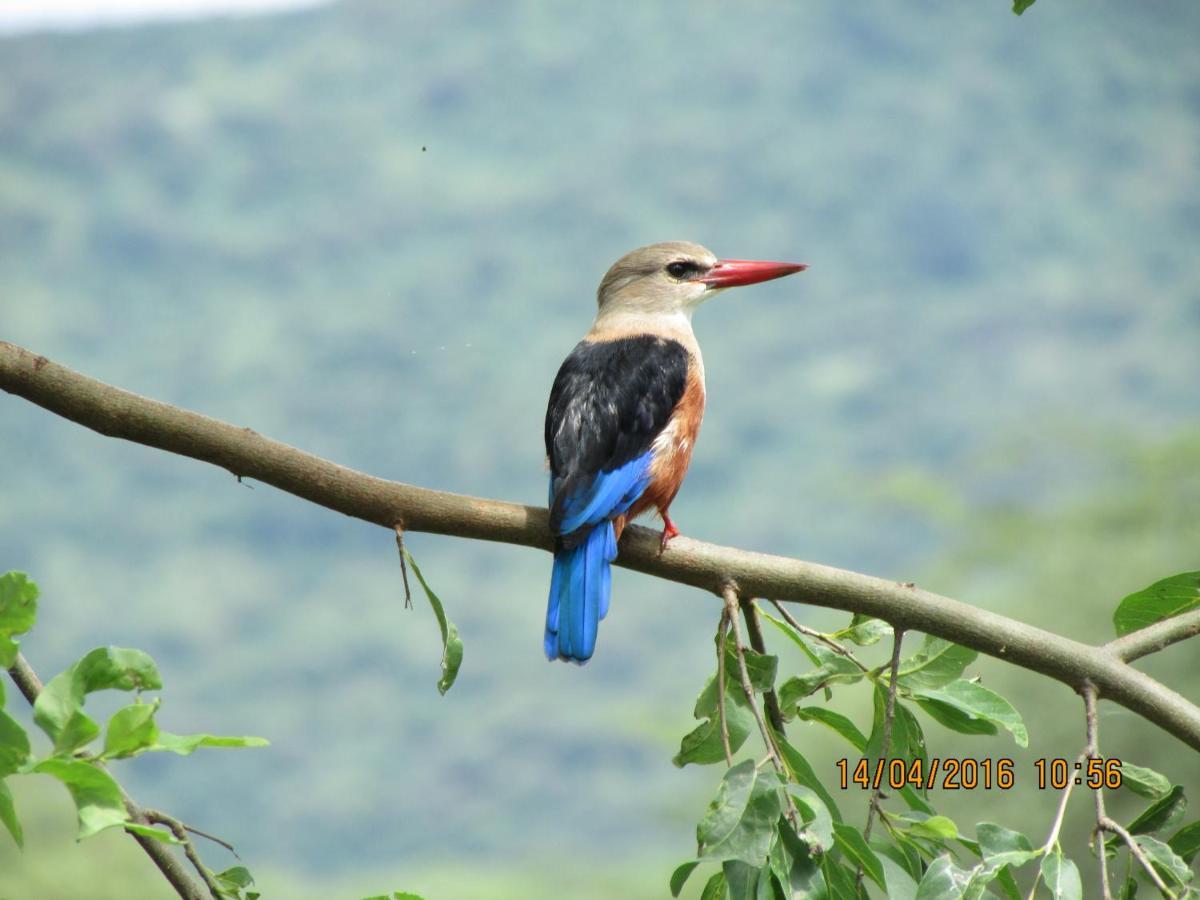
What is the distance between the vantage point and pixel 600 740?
131 feet

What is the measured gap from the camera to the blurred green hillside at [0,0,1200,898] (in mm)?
40719

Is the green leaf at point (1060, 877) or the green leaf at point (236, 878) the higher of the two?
the green leaf at point (1060, 877)

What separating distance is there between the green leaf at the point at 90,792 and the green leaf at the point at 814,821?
75 centimetres

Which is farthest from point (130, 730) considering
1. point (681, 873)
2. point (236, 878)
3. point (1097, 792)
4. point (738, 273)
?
point (738, 273)

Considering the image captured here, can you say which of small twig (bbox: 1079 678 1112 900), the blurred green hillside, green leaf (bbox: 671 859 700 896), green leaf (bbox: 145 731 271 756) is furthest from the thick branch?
the blurred green hillside

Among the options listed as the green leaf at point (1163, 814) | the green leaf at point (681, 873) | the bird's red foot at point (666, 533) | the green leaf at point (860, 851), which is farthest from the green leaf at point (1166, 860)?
the bird's red foot at point (666, 533)

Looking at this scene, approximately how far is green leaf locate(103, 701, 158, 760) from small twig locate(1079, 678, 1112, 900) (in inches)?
39.9

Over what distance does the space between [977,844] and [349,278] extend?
188 feet

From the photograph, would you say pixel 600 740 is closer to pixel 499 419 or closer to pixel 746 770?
pixel 499 419

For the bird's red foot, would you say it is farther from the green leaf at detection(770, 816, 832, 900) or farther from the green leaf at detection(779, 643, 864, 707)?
the green leaf at detection(770, 816, 832, 900)

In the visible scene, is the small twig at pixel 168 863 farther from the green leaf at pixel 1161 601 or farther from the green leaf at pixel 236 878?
the green leaf at pixel 1161 601

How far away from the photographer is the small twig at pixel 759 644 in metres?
1.93

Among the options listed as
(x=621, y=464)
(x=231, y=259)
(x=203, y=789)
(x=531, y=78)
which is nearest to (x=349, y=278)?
(x=231, y=259)

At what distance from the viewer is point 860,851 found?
1.71m
